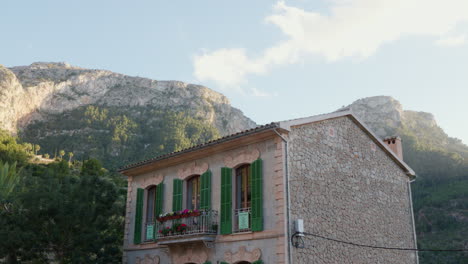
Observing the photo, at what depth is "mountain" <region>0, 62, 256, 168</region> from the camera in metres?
80.2

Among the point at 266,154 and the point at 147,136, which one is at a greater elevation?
the point at 147,136

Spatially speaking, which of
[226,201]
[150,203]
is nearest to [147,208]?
[150,203]

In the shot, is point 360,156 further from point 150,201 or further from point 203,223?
point 150,201

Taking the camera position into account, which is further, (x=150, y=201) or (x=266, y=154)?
(x=150, y=201)

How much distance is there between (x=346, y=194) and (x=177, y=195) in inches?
225

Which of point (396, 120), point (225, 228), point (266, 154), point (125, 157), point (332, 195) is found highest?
point (396, 120)

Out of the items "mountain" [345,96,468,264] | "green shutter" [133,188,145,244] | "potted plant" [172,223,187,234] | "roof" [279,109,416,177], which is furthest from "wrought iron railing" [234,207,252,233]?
Result: "mountain" [345,96,468,264]

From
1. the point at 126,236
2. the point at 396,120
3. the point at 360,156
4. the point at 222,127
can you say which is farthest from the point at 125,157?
the point at 360,156

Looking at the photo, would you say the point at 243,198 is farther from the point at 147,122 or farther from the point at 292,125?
the point at 147,122

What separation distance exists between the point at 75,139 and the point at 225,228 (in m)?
73.9

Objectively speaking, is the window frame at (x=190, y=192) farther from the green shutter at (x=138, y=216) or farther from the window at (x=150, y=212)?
the green shutter at (x=138, y=216)

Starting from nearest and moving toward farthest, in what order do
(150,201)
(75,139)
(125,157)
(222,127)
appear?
1. (150,201)
2. (125,157)
3. (75,139)
4. (222,127)

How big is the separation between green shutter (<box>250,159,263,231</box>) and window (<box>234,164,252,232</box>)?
0.33 m

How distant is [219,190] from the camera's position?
1462cm
